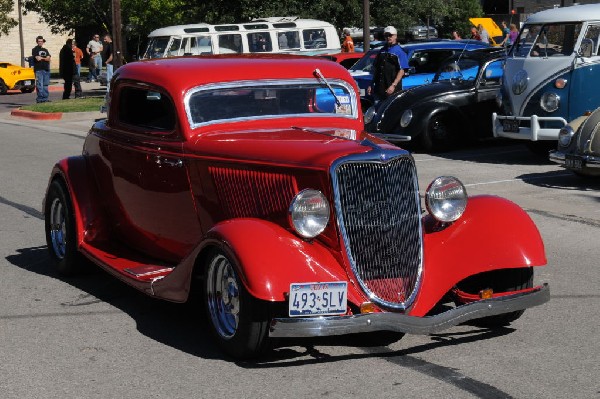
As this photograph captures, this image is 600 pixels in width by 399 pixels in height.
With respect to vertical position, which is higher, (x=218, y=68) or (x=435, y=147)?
(x=218, y=68)

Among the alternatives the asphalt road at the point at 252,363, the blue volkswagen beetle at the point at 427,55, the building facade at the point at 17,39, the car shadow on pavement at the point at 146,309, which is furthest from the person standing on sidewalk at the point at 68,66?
the building facade at the point at 17,39

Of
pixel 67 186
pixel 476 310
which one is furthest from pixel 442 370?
pixel 67 186

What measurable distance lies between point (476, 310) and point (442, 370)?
424mm

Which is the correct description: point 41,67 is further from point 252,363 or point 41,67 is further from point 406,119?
point 252,363

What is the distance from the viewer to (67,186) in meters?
8.34

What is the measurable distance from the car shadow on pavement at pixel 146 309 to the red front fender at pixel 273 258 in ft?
2.33

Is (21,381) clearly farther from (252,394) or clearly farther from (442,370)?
(442,370)

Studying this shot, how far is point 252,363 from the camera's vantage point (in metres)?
6.00

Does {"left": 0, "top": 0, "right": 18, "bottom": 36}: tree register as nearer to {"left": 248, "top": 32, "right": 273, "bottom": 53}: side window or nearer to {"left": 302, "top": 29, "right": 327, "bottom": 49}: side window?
{"left": 302, "top": 29, "right": 327, "bottom": 49}: side window

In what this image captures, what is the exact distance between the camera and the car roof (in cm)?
738

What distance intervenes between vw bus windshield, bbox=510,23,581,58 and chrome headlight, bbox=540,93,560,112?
0.63 m

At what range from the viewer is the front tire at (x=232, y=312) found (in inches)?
229

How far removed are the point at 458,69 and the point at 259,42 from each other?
10.5 metres

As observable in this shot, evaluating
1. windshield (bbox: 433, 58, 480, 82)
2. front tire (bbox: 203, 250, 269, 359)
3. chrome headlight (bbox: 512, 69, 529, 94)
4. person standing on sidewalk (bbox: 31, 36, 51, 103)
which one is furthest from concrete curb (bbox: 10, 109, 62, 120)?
front tire (bbox: 203, 250, 269, 359)
